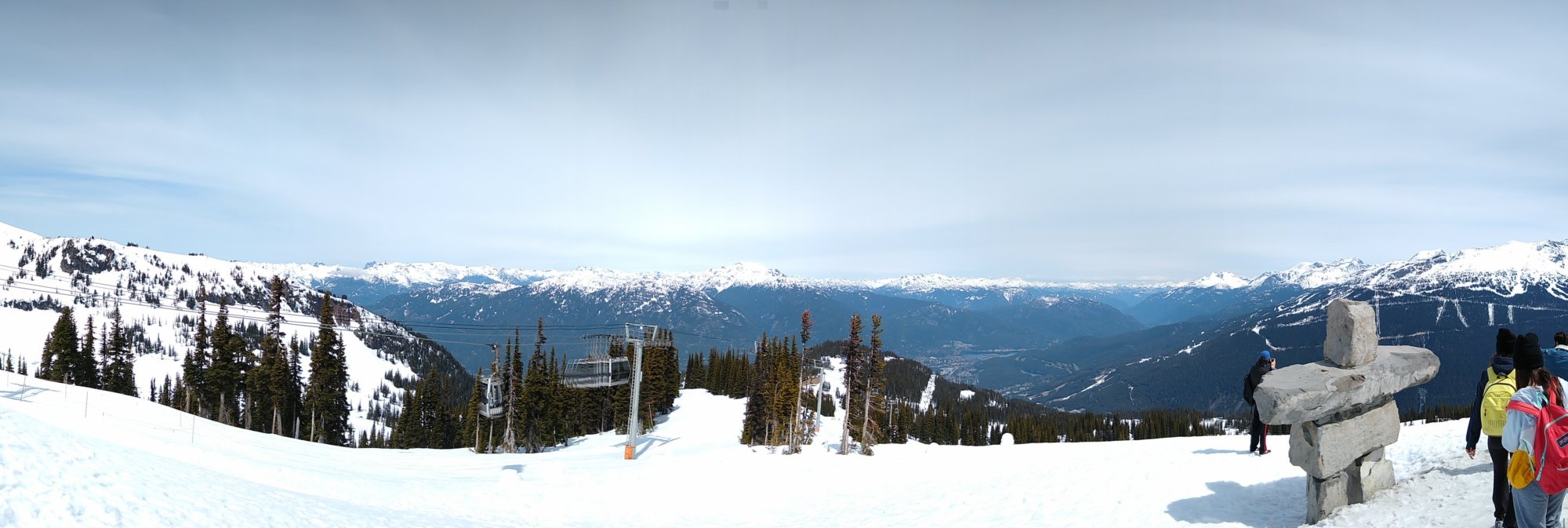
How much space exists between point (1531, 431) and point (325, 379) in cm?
6846

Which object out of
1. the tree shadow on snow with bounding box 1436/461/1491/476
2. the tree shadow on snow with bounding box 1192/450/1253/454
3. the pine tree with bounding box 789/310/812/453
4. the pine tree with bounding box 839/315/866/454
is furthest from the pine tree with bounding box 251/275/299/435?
the tree shadow on snow with bounding box 1436/461/1491/476

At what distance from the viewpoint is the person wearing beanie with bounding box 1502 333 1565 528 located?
24.9ft

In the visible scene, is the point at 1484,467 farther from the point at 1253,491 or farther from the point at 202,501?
the point at 202,501

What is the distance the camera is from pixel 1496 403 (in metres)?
9.44

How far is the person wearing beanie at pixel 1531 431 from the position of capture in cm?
760

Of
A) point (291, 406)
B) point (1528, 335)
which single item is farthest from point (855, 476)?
point (291, 406)

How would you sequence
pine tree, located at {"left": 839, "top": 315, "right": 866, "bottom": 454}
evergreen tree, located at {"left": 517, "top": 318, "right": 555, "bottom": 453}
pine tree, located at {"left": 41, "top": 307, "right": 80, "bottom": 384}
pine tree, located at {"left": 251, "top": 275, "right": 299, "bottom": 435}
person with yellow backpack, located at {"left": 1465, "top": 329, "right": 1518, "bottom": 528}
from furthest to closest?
pine tree, located at {"left": 41, "top": 307, "right": 80, "bottom": 384} < evergreen tree, located at {"left": 517, "top": 318, "right": 555, "bottom": 453} < pine tree, located at {"left": 251, "top": 275, "right": 299, "bottom": 435} < pine tree, located at {"left": 839, "top": 315, "right": 866, "bottom": 454} < person with yellow backpack, located at {"left": 1465, "top": 329, "right": 1518, "bottom": 528}

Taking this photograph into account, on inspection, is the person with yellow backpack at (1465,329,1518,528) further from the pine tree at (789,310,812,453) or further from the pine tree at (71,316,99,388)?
the pine tree at (71,316,99,388)

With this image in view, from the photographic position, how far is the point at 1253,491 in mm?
14906

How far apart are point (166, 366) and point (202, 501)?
271 m

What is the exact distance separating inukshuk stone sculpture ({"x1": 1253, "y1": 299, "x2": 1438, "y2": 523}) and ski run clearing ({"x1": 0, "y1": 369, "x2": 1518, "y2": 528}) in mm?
505

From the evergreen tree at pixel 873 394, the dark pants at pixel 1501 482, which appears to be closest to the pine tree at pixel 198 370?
the evergreen tree at pixel 873 394

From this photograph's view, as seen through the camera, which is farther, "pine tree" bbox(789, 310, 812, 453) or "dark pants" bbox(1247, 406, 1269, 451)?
"pine tree" bbox(789, 310, 812, 453)

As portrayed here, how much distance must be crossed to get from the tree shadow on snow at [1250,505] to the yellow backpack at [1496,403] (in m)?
4.03
